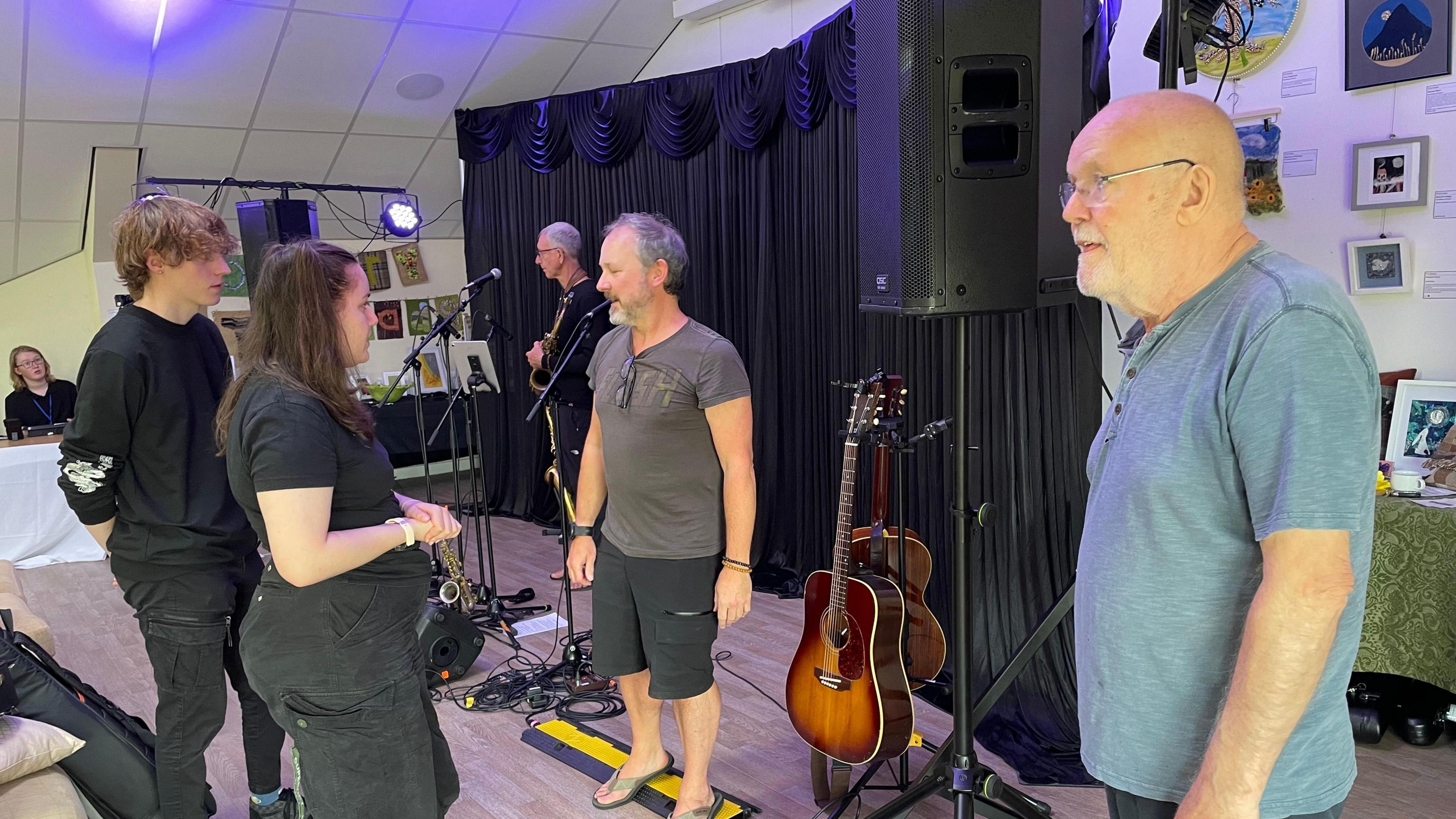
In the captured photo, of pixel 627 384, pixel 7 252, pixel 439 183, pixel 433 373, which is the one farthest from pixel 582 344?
pixel 7 252

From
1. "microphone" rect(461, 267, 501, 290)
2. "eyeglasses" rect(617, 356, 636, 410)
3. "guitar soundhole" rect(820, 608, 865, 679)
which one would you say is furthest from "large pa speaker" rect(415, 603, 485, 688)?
"guitar soundhole" rect(820, 608, 865, 679)

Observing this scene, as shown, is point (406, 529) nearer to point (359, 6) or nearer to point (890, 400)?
point (890, 400)

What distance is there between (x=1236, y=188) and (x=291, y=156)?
6313 mm

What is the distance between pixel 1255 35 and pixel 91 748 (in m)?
3.88

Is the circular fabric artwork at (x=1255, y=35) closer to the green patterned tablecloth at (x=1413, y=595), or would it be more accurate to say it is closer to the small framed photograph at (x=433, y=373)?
the green patterned tablecloth at (x=1413, y=595)

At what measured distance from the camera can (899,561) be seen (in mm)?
2568

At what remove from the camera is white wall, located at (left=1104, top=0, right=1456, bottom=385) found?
2.94 m

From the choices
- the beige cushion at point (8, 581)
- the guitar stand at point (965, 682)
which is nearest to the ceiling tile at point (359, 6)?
the beige cushion at point (8, 581)

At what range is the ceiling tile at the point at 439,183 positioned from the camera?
6922 millimetres

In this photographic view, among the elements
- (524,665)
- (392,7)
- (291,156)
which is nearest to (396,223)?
(291,156)

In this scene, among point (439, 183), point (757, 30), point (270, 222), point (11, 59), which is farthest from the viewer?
point (439, 183)

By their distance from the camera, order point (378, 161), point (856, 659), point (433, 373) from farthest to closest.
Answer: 1. point (433, 373)
2. point (378, 161)
3. point (856, 659)

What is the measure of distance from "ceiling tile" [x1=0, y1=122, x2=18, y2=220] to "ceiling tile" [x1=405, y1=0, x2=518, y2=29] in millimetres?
2245

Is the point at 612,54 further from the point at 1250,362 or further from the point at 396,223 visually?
the point at 1250,362
